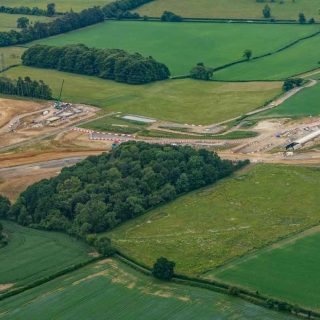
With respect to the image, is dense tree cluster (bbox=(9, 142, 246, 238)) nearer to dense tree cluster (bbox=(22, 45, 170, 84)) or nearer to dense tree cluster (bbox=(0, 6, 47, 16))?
dense tree cluster (bbox=(22, 45, 170, 84))

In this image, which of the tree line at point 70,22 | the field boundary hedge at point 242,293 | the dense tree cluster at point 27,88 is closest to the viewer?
the field boundary hedge at point 242,293

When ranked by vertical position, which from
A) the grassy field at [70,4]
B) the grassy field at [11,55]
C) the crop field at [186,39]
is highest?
the grassy field at [70,4]

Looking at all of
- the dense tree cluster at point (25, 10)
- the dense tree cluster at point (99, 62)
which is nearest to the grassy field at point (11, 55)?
the dense tree cluster at point (99, 62)

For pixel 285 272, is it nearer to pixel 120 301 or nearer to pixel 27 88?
pixel 120 301

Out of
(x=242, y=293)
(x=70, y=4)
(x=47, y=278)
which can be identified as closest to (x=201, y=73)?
(x=70, y=4)

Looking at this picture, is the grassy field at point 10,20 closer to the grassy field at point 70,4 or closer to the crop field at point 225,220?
the grassy field at point 70,4

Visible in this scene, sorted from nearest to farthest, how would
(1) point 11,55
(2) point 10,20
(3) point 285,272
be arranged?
(3) point 285,272 < (1) point 11,55 < (2) point 10,20
